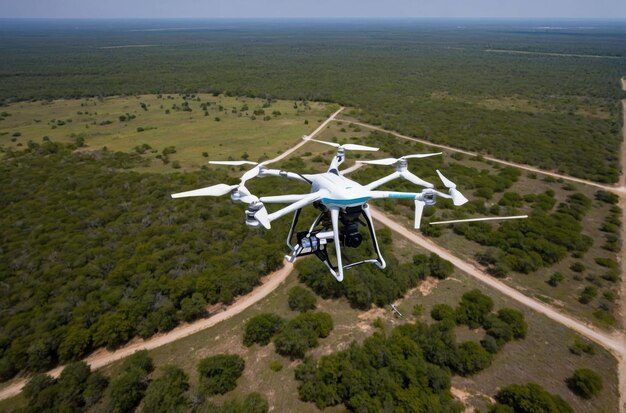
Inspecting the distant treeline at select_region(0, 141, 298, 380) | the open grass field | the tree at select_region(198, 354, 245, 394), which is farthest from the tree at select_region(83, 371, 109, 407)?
the open grass field

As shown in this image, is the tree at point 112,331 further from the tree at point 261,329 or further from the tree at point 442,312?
the tree at point 442,312

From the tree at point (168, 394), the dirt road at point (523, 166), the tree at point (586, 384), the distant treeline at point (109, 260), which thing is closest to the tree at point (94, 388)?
the tree at point (168, 394)

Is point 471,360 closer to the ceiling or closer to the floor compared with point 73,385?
closer to the floor

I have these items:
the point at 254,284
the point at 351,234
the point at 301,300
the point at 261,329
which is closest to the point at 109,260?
the point at 254,284

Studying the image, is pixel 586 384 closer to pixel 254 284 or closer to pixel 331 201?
pixel 331 201

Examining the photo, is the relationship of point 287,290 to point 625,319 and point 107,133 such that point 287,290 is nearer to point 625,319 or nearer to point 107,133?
point 625,319

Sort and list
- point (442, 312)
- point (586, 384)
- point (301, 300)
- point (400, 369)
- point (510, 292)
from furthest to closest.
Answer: point (510, 292) < point (301, 300) < point (442, 312) < point (400, 369) < point (586, 384)

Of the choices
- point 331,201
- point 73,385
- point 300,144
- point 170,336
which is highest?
point 331,201

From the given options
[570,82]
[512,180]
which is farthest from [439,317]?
Result: [570,82]
